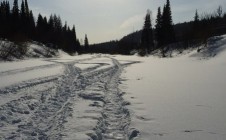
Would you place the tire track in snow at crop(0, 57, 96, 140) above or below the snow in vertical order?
above

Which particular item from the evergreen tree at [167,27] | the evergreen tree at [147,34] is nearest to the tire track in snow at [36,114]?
the evergreen tree at [167,27]

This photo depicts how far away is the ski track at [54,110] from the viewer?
5.91 meters

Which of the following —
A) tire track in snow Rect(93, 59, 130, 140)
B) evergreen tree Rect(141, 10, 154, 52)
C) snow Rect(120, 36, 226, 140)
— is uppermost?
evergreen tree Rect(141, 10, 154, 52)

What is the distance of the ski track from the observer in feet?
19.4

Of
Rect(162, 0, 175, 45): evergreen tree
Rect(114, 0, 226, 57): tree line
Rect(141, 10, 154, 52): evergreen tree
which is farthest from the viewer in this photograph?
Rect(141, 10, 154, 52): evergreen tree

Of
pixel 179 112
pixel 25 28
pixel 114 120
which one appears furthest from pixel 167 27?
pixel 114 120

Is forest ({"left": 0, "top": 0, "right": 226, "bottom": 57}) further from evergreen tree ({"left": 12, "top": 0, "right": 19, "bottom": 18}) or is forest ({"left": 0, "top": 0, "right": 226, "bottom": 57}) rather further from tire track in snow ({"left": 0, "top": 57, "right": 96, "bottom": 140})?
tire track in snow ({"left": 0, "top": 57, "right": 96, "bottom": 140})

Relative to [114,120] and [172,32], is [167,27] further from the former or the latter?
[114,120]

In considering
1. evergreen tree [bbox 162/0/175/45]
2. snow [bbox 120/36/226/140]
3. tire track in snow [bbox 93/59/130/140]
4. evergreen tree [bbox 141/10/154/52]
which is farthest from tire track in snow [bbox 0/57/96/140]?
evergreen tree [bbox 141/10/154/52]

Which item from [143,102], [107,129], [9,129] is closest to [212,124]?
[107,129]

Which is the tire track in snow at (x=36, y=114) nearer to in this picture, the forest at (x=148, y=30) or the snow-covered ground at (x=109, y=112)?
Answer: the snow-covered ground at (x=109, y=112)

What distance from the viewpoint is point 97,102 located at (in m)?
8.90

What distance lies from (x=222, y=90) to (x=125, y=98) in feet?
11.7

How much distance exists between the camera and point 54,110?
764 centimetres
